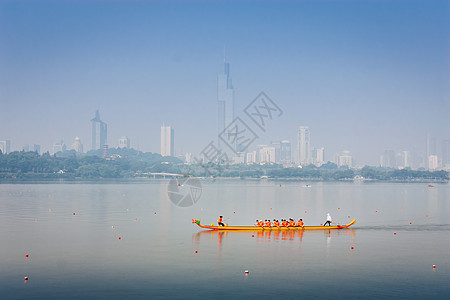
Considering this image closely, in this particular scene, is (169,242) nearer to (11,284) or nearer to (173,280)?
(173,280)

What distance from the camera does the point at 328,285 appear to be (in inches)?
767

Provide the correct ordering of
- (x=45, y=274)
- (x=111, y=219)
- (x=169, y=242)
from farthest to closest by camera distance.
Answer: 1. (x=111, y=219)
2. (x=169, y=242)
3. (x=45, y=274)

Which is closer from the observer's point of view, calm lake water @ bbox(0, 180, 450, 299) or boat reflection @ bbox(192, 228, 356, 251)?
calm lake water @ bbox(0, 180, 450, 299)

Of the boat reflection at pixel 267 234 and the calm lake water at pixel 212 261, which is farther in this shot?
the boat reflection at pixel 267 234

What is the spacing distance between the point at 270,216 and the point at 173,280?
2754cm

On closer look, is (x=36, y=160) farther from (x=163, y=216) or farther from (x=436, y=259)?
(x=436, y=259)

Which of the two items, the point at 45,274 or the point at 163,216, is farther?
the point at 163,216

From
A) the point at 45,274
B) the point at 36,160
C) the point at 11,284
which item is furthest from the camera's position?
the point at 36,160

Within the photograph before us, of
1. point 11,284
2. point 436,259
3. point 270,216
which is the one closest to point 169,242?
point 11,284

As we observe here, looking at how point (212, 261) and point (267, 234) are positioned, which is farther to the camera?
point (267, 234)

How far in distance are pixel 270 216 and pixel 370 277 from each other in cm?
2586

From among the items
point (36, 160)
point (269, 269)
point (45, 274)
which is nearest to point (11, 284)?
point (45, 274)

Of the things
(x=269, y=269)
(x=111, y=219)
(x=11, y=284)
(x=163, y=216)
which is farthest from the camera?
(x=163, y=216)

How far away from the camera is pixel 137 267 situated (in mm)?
22156
